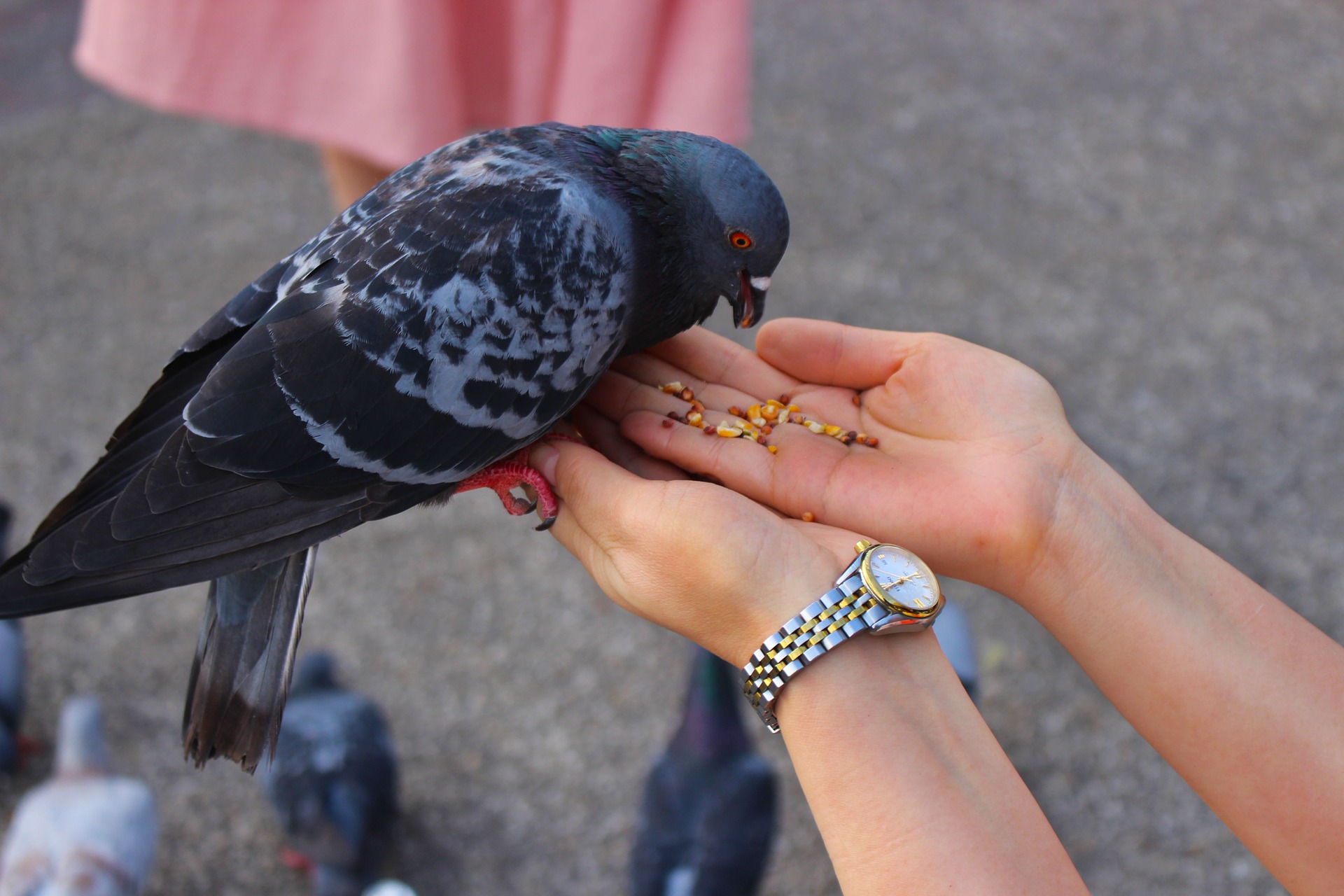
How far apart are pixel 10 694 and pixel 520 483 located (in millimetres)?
A: 2794

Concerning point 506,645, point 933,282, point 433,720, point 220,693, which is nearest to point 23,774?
point 433,720

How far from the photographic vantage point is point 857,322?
5.88 metres

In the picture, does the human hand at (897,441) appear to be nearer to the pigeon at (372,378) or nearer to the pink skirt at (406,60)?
the pigeon at (372,378)

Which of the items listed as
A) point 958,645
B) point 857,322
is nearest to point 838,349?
point 958,645

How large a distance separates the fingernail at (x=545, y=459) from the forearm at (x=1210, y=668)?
3.61 ft

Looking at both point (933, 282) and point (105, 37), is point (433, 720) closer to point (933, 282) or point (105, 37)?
point (105, 37)

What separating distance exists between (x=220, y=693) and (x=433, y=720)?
6.47 ft

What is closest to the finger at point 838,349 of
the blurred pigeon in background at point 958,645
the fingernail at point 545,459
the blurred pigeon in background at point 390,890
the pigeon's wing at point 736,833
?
the fingernail at point 545,459

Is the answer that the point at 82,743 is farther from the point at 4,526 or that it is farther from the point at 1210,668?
the point at 1210,668

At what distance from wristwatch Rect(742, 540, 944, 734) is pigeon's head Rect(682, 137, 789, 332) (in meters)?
0.88

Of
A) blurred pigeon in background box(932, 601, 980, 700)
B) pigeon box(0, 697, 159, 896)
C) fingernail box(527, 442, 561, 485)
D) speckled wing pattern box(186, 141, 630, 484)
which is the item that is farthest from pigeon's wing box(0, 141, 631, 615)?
blurred pigeon in background box(932, 601, 980, 700)

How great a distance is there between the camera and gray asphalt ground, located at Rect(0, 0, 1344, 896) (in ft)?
13.1

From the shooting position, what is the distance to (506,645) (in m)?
4.47

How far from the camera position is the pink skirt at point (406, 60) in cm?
310
